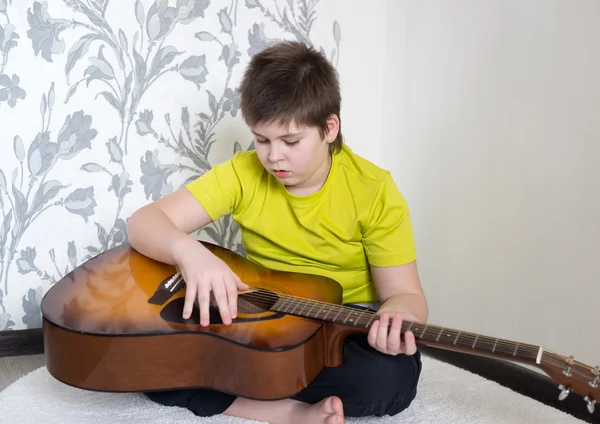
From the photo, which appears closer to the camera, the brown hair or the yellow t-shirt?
the brown hair

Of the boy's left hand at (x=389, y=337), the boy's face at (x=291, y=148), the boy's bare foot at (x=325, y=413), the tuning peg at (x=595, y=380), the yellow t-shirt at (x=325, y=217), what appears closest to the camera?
the tuning peg at (x=595, y=380)

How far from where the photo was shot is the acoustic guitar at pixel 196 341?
1.01 m

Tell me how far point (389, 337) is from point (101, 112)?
1074 mm

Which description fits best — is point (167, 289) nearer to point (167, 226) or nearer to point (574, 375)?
point (167, 226)

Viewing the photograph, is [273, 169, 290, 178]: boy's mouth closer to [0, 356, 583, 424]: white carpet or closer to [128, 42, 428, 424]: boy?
[128, 42, 428, 424]: boy

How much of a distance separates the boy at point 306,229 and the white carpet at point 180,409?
0.04 metres

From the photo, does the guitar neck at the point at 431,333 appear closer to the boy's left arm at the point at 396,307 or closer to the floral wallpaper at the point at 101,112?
the boy's left arm at the point at 396,307

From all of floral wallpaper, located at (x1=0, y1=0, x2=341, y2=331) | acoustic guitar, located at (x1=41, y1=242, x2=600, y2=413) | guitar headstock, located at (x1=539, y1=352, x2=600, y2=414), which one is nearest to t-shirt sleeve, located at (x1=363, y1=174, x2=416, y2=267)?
acoustic guitar, located at (x1=41, y1=242, x2=600, y2=413)

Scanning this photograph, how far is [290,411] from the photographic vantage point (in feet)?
3.95

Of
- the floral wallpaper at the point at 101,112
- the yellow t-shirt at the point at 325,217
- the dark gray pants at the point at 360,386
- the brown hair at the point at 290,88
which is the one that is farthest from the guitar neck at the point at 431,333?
the floral wallpaper at the point at 101,112

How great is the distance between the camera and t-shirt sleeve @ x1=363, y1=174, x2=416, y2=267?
1.33 m

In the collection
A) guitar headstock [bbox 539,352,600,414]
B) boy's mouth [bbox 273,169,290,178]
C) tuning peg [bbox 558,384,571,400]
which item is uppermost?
boy's mouth [bbox 273,169,290,178]

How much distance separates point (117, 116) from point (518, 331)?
1.16 meters

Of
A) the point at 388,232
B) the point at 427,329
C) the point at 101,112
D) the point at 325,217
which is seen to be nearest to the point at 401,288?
the point at 388,232
